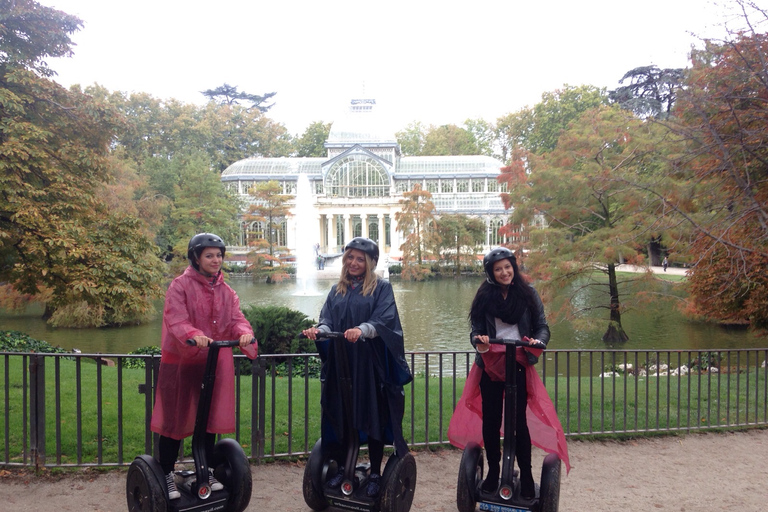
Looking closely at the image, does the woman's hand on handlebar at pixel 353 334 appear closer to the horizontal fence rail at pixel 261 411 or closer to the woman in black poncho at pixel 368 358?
the woman in black poncho at pixel 368 358

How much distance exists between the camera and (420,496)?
4473mm

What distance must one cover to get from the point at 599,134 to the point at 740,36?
8169 millimetres

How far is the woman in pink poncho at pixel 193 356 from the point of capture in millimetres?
3748

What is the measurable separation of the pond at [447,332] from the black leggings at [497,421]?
988cm

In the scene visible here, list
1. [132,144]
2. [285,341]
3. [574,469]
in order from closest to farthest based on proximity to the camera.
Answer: [574,469] < [285,341] < [132,144]

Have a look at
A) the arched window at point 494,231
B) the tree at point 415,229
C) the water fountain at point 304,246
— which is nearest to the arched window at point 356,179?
the water fountain at point 304,246

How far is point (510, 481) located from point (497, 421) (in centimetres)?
36

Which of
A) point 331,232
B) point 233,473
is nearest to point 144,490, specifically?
point 233,473

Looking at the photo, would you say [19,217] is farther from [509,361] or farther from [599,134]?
[599,134]

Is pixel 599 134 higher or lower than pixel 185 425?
higher

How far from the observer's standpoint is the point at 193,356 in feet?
12.5

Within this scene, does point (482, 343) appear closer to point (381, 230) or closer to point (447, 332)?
point (447, 332)

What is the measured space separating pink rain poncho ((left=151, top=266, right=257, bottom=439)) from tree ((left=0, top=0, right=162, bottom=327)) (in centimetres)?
645

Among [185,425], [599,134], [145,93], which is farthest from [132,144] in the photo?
[185,425]
